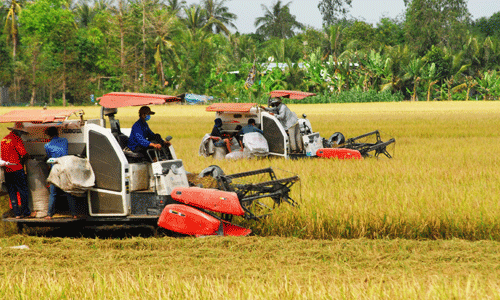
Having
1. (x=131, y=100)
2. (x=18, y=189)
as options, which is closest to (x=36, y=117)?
(x=18, y=189)

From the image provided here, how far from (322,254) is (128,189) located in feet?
9.59

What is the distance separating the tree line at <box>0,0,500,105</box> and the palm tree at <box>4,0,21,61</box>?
0.15 metres

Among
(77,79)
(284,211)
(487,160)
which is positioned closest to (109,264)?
(284,211)

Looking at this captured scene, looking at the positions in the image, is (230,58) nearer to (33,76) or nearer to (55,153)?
(33,76)

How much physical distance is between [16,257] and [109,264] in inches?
50.6

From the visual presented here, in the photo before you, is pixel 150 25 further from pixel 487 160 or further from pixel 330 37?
pixel 487 160

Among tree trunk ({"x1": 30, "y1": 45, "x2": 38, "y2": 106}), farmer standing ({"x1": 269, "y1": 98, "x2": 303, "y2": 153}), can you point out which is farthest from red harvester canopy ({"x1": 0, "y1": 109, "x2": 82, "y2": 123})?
tree trunk ({"x1": 30, "y1": 45, "x2": 38, "y2": 106})

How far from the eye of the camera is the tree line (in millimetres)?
48656

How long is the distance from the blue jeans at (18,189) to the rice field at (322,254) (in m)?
0.51

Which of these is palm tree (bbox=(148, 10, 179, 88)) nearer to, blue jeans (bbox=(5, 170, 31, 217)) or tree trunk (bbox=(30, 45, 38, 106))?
tree trunk (bbox=(30, 45, 38, 106))

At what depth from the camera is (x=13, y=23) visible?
6312 cm

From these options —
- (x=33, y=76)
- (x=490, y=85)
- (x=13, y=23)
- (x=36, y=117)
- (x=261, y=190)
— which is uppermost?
(x=13, y=23)

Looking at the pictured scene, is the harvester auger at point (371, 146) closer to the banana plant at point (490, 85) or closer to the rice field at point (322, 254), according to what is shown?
the rice field at point (322, 254)

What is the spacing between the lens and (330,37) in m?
50.2
